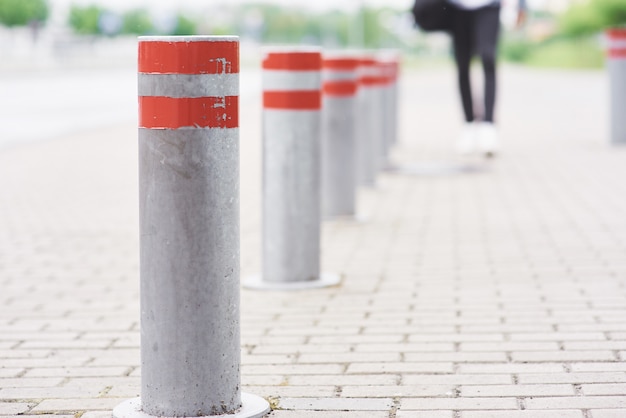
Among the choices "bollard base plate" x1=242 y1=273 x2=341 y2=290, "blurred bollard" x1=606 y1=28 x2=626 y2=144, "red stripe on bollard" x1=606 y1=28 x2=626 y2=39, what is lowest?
"bollard base plate" x1=242 y1=273 x2=341 y2=290

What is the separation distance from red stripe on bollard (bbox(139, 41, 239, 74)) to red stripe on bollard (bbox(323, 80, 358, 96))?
435 centimetres

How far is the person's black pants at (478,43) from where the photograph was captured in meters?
11.5

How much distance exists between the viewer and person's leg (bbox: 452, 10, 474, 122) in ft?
38.6

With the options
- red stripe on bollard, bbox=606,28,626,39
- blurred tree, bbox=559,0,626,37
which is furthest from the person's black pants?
blurred tree, bbox=559,0,626,37

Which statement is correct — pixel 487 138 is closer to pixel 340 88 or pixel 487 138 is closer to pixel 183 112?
pixel 340 88

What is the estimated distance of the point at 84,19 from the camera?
103 m

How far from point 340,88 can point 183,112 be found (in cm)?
444

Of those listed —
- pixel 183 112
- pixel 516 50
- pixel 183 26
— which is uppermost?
pixel 183 26

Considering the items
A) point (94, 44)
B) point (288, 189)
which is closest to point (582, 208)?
point (288, 189)

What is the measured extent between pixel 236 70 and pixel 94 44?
107018mm

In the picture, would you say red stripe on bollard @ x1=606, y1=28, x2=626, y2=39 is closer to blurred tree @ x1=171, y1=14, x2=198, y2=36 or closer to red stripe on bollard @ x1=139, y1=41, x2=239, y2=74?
red stripe on bollard @ x1=139, y1=41, x2=239, y2=74

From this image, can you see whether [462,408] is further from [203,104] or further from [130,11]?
[130,11]

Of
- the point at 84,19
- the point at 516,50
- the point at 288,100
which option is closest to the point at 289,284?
the point at 288,100

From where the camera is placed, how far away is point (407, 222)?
25.5ft
